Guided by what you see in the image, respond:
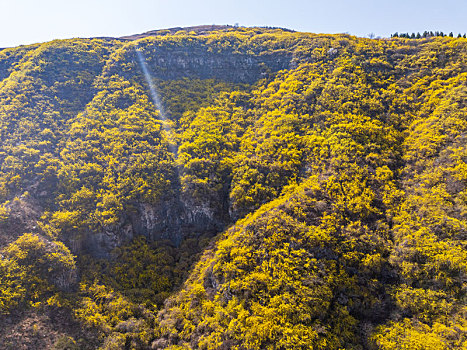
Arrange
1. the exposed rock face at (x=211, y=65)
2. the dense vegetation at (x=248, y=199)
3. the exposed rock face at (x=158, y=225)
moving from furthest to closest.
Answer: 1. the exposed rock face at (x=211, y=65)
2. the exposed rock face at (x=158, y=225)
3. the dense vegetation at (x=248, y=199)

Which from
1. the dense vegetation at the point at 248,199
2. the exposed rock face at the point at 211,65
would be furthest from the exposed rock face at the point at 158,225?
the exposed rock face at the point at 211,65

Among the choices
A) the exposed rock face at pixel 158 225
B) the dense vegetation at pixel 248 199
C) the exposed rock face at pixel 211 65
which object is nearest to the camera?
the dense vegetation at pixel 248 199

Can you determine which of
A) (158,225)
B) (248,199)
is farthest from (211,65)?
(158,225)

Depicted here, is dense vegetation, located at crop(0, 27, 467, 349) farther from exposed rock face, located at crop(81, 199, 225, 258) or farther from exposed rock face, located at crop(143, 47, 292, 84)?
exposed rock face, located at crop(143, 47, 292, 84)

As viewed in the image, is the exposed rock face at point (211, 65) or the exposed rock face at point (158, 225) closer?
the exposed rock face at point (158, 225)

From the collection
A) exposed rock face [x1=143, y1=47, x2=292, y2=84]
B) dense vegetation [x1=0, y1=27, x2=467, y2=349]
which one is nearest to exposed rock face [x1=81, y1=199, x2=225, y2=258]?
dense vegetation [x1=0, y1=27, x2=467, y2=349]

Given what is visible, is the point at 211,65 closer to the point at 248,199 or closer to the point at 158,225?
the point at 248,199

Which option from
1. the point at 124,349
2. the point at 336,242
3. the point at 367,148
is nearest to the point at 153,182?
the point at 124,349

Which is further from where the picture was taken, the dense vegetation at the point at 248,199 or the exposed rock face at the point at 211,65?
the exposed rock face at the point at 211,65

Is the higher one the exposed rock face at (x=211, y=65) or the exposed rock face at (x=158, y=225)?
the exposed rock face at (x=211, y=65)

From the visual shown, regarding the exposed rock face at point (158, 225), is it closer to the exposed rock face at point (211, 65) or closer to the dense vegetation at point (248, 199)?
the dense vegetation at point (248, 199)
